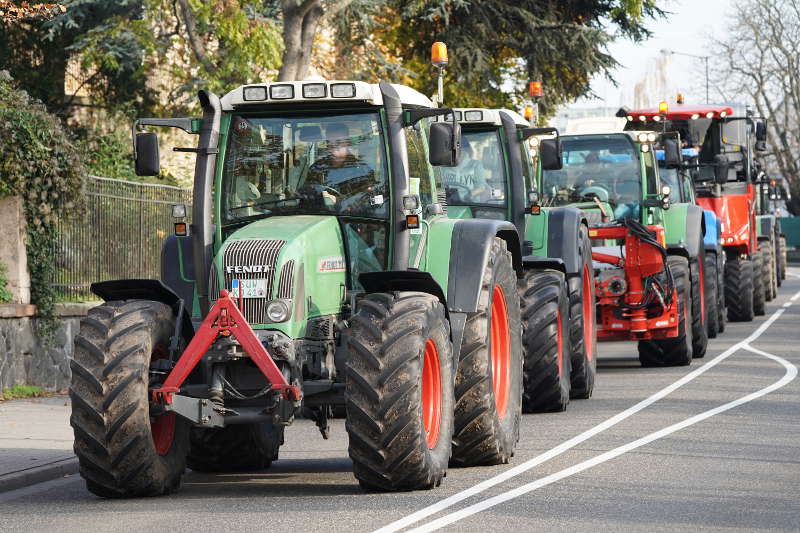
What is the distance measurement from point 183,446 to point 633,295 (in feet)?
30.3

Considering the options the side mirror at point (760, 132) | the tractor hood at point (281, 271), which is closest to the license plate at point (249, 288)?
the tractor hood at point (281, 271)

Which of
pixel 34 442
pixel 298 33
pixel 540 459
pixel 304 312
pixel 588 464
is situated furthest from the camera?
pixel 298 33

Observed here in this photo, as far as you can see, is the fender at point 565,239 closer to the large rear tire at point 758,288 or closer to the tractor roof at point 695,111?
the tractor roof at point 695,111

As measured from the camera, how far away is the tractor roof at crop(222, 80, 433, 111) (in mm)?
9875

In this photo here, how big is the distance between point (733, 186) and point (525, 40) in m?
6.39

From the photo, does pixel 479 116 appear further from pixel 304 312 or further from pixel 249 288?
pixel 249 288

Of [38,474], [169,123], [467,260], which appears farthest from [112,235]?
[467,260]

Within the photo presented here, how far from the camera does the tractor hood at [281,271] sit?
30.5 feet

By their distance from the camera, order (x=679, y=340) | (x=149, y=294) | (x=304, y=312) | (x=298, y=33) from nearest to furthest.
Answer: (x=304, y=312), (x=149, y=294), (x=679, y=340), (x=298, y=33)

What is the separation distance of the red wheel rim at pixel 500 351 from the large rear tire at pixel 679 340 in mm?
6963

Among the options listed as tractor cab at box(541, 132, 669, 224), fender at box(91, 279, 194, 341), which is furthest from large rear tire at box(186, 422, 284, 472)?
tractor cab at box(541, 132, 669, 224)

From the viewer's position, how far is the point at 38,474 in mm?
10602

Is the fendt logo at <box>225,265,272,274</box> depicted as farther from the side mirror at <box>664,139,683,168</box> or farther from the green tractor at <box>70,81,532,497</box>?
the side mirror at <box>664,139,683,168</box>

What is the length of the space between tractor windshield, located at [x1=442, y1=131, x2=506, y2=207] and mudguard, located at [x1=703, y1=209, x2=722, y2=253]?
8267 mm
